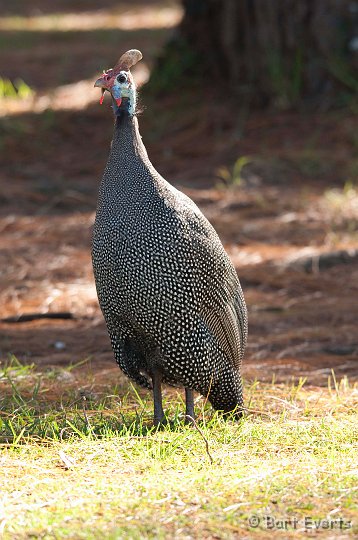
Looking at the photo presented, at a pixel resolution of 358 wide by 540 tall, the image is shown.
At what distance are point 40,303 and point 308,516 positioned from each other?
3.26 meters

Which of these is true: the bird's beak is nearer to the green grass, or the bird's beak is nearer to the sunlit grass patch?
the green grass

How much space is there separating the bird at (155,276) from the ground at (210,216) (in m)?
0.30

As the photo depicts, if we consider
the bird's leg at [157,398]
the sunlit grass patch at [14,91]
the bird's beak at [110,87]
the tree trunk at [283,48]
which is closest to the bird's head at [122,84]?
the bird's beak at [110,87]

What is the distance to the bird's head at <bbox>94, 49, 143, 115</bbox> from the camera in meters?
3.85

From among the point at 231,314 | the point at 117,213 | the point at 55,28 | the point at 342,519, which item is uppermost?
the point at 55,28

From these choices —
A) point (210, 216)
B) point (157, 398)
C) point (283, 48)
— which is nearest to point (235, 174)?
point (210, 216)

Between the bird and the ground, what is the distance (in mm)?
301

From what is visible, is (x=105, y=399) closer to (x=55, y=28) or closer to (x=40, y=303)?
(x=40, y=303)

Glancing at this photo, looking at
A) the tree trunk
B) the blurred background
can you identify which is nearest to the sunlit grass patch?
the blurred background

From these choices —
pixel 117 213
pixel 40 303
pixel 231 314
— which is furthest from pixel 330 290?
pixel 117 213

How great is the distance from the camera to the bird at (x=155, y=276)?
375 cm

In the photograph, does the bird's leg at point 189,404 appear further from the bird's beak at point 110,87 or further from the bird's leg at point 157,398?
the bird's beak at point 110,87

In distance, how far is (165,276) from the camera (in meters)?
3.75

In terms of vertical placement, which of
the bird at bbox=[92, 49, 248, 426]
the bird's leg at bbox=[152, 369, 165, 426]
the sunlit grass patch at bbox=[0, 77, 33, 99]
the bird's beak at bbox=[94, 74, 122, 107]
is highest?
the sunlit grass patch at bbox=[0, 77, 33, 99]
